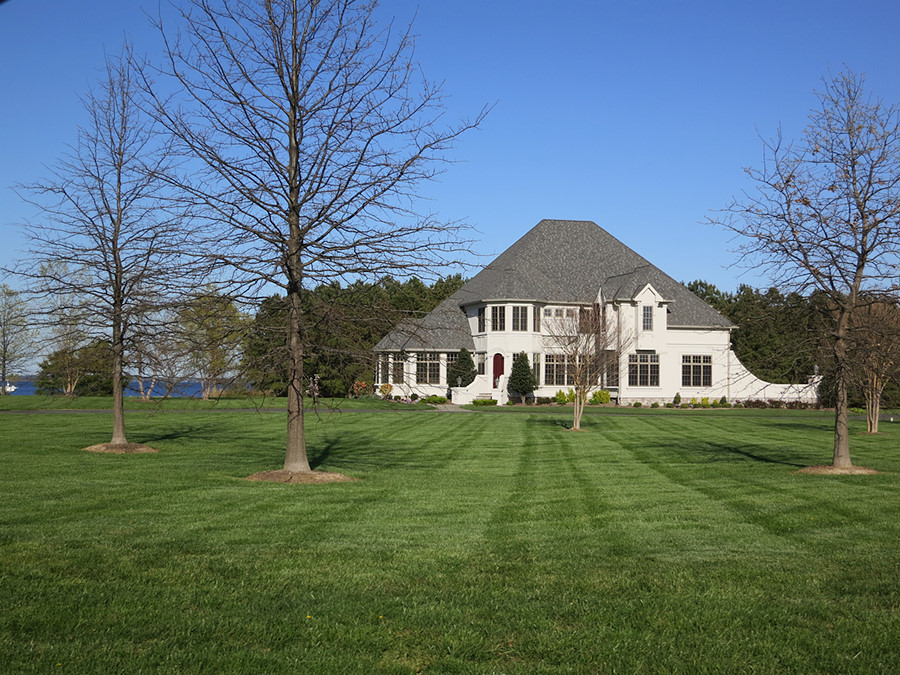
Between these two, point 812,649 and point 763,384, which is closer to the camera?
point 812,649

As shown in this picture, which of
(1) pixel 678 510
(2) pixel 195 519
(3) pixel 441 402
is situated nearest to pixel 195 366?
(2) pixel 195 519

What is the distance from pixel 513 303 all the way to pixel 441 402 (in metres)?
7.80

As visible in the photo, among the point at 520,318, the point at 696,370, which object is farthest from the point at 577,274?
the point at 696,370

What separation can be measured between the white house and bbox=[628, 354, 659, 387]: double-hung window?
0.21ft

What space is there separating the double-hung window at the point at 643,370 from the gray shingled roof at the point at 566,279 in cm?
284

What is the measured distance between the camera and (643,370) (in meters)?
51.2

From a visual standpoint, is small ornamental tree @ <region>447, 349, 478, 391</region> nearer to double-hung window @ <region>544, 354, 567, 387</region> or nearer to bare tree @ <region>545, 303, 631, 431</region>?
double-hung window @ <region>544, 354, 567, 387</region>

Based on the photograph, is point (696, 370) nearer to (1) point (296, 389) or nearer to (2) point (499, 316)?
(2) point (499, 316)

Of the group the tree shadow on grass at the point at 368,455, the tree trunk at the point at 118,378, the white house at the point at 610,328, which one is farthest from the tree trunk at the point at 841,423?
the white house at the point at 610,328

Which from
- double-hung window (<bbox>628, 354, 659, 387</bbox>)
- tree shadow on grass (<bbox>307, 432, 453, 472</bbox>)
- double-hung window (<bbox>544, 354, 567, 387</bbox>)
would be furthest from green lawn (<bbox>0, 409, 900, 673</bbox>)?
double-hung window (<bbox>628, 354, 659, 387</bbox>)

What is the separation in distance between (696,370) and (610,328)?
8549 millimetres

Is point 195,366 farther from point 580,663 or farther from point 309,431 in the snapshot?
point 309,431

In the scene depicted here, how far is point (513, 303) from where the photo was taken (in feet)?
162

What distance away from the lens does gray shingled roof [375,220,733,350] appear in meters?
50.0
